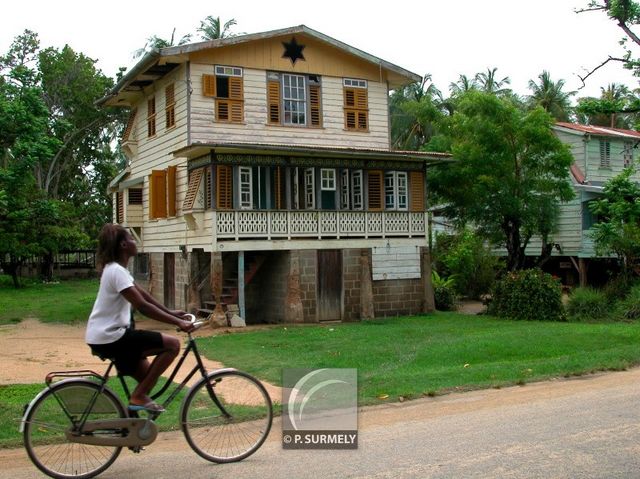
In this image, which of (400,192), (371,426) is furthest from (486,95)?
(371,426)

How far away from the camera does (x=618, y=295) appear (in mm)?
24719

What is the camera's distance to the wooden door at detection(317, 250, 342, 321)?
24188mm

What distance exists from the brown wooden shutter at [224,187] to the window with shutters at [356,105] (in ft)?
17.0

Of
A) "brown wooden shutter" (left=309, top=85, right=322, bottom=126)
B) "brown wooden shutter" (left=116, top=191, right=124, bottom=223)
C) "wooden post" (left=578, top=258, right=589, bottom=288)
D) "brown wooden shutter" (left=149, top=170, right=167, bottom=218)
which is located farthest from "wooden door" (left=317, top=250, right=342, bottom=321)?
"wooden post" (left=578, top=258, right=589, bottom=288)

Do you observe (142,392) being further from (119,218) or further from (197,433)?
(119,218)

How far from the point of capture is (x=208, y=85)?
77.3 ft

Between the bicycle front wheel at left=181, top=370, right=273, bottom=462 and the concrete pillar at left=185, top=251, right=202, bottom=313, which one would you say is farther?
the concrete pillar at left=185, top=251, right=202, bottom=313

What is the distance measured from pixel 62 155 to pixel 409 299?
29.6m

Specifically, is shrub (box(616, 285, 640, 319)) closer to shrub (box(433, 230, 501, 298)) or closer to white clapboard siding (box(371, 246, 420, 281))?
white clapboard siding (box(371, 246, 420, 281))

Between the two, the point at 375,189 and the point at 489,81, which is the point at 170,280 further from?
the point at 489,81

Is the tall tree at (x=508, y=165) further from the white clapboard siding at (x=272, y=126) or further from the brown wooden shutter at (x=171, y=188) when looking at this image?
the brown wooden shutter at (x=171, y=188)

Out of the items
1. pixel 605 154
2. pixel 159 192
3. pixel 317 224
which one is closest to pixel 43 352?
pixel 317 224

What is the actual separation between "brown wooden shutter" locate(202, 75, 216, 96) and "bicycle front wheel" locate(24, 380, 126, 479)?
18.4 meters

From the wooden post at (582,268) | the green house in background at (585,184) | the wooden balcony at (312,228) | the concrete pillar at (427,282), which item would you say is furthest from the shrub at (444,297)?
the wooden post at (582,268)
